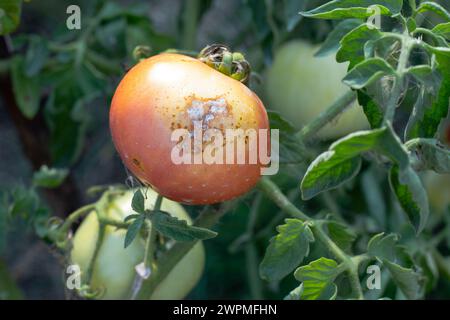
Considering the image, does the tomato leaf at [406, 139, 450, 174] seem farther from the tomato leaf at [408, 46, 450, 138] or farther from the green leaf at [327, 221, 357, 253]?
the green leaf at [327, 221, 357, 253]

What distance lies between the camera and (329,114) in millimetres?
766

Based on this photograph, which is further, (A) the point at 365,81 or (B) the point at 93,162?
(B) the point at 93,162

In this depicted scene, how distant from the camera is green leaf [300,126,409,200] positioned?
1.74 ft

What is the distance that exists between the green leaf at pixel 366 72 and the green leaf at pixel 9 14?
369 mm

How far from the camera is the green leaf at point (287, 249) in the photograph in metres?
0.67

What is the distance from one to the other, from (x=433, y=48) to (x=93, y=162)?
1.12m

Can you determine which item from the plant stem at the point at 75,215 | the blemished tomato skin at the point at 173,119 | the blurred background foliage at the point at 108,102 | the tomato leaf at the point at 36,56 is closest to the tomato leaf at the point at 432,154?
the blemished tomato skin at the point at 173,119

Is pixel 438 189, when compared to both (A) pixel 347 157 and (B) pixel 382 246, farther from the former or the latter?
(A) pixel 347 157

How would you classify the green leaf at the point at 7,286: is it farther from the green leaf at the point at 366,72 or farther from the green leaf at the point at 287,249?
the green leaf at the point at 366,72

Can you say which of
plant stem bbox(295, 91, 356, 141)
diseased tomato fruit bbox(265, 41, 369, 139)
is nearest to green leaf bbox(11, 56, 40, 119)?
diseased tomato fruit bbox(265, 41, 369, 139)

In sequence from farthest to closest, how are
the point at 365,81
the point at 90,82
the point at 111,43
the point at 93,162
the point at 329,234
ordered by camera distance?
the point at 93,162 → the point at 111,43 → the point at 90,82 → the point at 329,234 → the point at 365,81

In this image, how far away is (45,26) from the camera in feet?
5.55

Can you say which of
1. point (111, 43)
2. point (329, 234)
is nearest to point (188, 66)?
point (329, 234)

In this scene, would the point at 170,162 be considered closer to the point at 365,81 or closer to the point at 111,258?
the point at 365,81
